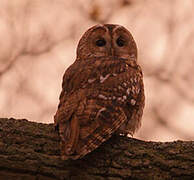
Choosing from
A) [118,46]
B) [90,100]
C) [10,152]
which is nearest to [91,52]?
[118,46]

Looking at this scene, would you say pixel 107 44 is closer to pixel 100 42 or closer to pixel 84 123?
pixel 100 42

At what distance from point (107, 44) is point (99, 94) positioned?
34.3 inches

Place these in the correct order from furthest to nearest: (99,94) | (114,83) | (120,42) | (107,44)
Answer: (120,42) < (107,44) < (114,83) < (99,94)

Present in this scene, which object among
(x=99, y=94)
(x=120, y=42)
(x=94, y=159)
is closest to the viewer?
(x=94, y=159)

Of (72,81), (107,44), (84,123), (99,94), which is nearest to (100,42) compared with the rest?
(107,44)

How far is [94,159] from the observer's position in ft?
8.93

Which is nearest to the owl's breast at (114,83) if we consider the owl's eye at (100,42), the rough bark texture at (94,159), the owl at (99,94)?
the owl at (99,94)

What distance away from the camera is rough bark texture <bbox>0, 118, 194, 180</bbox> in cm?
262

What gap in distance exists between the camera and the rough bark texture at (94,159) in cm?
262

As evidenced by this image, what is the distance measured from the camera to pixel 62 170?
263cm

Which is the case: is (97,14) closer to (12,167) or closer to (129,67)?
(129,67)

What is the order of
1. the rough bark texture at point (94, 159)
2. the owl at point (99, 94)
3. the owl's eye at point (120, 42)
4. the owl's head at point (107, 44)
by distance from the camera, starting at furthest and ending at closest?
the owl's eye at point (120, 42) → the owl's head at point (107, 44) → the owl at point (99, 94) → the rough bark texture at point (94, 159)

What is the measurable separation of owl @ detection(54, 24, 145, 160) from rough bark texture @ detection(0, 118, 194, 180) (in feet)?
0.25

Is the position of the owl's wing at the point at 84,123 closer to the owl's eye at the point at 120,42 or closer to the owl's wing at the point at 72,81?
the owl's wing at the point at 72,81
